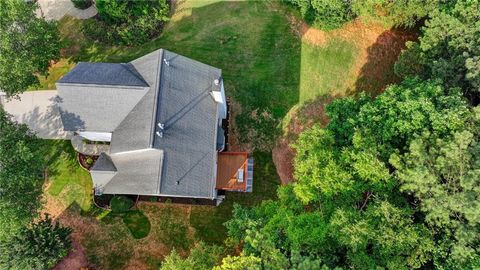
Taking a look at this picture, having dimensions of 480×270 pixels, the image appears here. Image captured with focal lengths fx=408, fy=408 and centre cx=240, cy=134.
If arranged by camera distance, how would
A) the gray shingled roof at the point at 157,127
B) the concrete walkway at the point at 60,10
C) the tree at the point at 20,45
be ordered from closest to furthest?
the gray shingled roof at the point at 157,127
the tree at the point at 20,45
the concrete walkway at the point at 60,10

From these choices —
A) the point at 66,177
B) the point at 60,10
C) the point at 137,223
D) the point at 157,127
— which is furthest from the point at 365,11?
the point at 66,177

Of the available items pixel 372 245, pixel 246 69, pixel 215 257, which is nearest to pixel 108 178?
pixel 215 257

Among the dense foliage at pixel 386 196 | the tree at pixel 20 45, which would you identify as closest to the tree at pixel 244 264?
the dense foliage at pixel 386 196

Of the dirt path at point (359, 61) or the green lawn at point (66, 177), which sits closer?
the green lawn at point (66, 177)

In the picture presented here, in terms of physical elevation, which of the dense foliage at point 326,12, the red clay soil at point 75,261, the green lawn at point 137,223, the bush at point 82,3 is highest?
the dense foliage at point 326,12

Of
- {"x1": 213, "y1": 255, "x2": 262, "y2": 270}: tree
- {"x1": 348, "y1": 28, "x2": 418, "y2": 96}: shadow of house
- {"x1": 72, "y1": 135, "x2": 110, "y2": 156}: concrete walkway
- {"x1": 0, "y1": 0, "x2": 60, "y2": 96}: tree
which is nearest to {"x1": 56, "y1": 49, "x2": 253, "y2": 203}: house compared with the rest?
{"x1": 72, "y1": 135, "x2": 110, "y2": 156}: concrete walkway

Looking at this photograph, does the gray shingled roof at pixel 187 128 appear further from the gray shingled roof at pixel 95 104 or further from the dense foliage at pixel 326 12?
the dense foliage at pixel 326 12

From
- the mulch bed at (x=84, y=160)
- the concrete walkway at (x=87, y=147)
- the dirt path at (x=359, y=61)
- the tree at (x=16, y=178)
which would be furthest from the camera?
the dirt path at (x=359, y=61)
